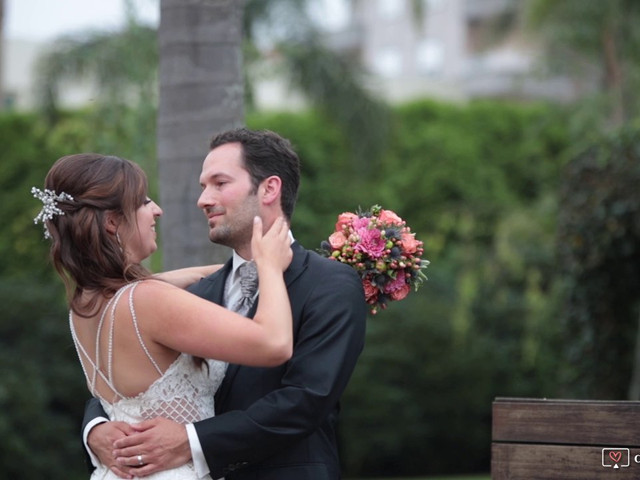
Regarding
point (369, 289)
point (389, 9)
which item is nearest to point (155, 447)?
point (369, 289)

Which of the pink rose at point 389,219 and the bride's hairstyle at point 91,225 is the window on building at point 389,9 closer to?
the pink rose at point 389,219

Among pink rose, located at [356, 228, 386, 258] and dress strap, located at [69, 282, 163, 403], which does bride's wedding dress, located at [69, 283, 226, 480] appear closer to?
dress strap, located at [69, 282, 163, 403]

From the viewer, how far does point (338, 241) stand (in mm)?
3738

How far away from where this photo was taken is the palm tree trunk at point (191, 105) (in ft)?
17.1

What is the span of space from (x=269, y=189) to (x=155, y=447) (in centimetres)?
89

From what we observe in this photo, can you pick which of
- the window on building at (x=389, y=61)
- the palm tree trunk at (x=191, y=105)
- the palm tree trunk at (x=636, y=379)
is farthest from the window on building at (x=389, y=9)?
the palm tree trunk at (x=191, y=105)

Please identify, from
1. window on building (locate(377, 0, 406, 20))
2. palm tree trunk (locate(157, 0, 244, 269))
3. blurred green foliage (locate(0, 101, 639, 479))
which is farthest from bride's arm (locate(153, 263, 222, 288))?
window on building (locate(377, 0, 406, 20))

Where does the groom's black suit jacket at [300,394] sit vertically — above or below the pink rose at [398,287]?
below

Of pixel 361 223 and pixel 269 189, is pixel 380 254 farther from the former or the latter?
pixel 269 189

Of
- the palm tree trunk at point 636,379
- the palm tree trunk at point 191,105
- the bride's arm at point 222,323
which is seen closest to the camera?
the bride's arm at point 222,323

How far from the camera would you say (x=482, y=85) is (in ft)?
96.0

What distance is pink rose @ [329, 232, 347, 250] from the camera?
3732mm

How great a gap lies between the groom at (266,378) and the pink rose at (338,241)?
20cm

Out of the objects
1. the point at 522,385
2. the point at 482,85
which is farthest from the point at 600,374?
the point at 482,85
